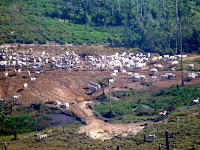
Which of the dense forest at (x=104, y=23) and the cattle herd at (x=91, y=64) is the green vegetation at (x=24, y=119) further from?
the dense forest at (x=104, y=23)

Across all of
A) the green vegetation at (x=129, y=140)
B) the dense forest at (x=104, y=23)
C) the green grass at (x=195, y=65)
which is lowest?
the green vegetation at (x=129, y=140)

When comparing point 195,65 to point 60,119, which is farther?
point 195,65

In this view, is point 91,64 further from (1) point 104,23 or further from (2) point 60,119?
(1) point 104,23

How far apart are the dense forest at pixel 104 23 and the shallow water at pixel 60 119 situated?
2914cm

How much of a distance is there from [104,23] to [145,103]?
43014 mm

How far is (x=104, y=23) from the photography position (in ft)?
267

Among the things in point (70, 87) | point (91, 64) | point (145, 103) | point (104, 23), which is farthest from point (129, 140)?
point (104, 23)

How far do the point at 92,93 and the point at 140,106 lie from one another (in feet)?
24.6

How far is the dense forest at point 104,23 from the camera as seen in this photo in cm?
6762

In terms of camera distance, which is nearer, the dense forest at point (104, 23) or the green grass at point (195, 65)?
the green grass at point (195, 65)

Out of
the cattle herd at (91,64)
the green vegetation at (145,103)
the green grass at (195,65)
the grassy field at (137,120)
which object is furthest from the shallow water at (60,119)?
the green grass at (195,65)

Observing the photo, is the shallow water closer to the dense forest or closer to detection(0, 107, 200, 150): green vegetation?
detection(0, 107, 200, 150): green vegetation

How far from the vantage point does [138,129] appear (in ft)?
111

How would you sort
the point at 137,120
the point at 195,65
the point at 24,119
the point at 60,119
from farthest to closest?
1. the point at 195,65
2. the point at 60,119
3. the point at 24,119
4. the point at 137,120
